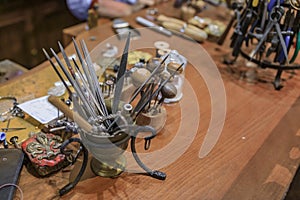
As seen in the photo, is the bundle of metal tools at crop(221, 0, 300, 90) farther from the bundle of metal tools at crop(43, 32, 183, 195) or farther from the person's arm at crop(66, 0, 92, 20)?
the person's arm at crop(66, 0, 92, 20)

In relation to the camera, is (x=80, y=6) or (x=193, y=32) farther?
(x=80, y=6)

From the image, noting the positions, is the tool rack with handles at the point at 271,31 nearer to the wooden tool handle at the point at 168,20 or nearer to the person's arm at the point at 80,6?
the wooden tool handle at the point at 168,20

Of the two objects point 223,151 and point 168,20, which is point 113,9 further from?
point 223,151

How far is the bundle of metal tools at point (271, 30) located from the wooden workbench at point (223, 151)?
0.29 feet

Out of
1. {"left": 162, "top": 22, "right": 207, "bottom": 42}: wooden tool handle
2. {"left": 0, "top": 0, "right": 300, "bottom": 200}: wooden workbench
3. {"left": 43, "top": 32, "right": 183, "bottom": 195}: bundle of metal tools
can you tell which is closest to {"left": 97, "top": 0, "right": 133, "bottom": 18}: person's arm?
{"left": 162, "top": 22, "right": 207, "bottom": 42}: wooden tool handle

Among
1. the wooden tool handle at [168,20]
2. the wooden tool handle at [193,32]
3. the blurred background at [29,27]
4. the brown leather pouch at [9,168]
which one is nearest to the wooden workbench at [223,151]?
the brown leather pouch at [9,168]

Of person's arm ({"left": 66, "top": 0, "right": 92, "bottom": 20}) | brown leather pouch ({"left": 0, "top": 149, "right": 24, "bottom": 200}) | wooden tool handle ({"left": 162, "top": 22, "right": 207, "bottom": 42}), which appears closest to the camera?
brown leather pouch ({"left": 0, "top": 149, "right": 24, "bottom": 200})

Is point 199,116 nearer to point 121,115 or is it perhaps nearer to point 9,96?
point 121,115

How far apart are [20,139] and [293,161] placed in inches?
28.0

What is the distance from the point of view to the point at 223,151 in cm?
→ 99

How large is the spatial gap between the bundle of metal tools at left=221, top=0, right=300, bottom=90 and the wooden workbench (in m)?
0.09

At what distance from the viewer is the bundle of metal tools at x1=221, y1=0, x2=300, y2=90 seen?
46.8 inches

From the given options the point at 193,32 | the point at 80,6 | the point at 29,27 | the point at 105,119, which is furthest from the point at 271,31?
the point at 29,27

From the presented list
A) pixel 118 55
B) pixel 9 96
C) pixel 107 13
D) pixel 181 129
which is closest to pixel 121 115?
pixel 181 129
